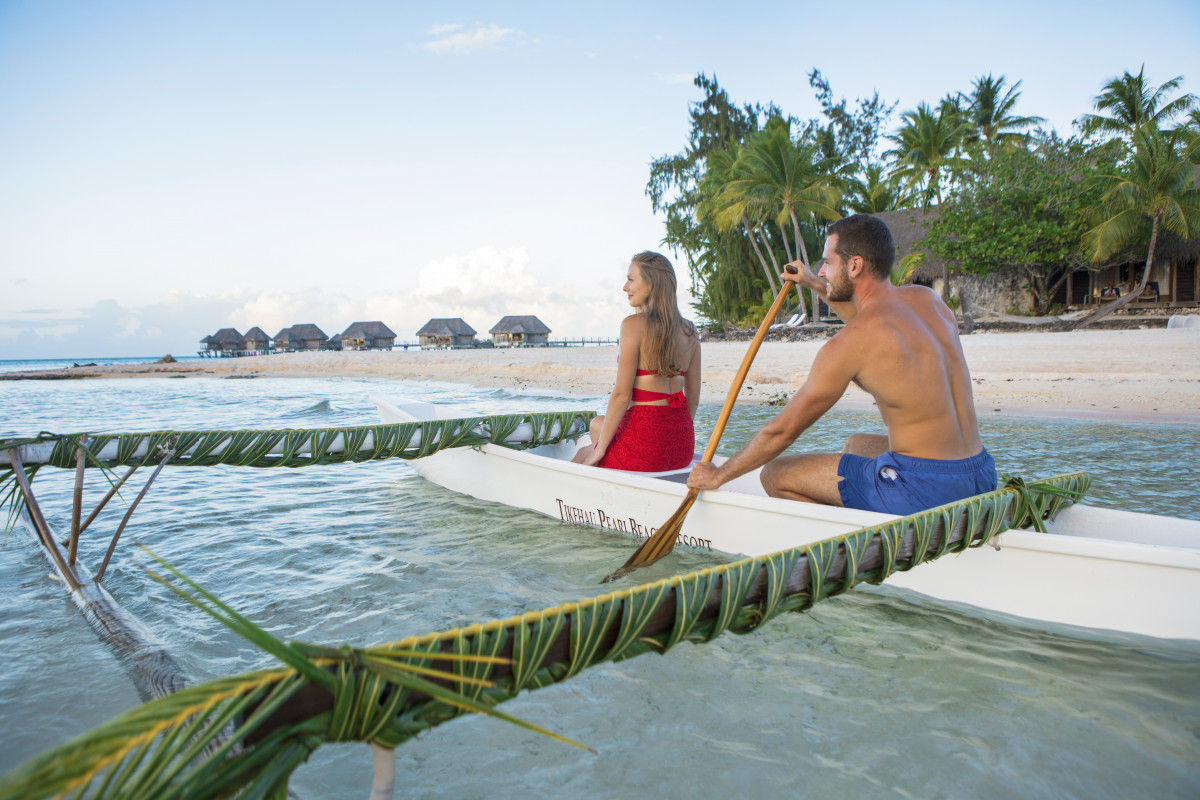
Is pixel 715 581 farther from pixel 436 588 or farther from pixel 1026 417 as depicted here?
pixel 1026 417

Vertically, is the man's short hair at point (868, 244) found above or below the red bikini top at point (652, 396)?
above

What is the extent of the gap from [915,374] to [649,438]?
1587mm

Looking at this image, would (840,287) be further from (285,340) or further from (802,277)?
(285,340)

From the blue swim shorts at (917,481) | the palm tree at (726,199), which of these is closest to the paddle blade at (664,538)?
the blue swim shorts at (917,481)

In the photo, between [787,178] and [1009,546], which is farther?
[787,178]

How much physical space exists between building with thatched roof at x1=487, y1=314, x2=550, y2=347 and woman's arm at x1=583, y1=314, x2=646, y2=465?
40.6 meters

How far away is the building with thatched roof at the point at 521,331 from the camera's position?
44.1 m

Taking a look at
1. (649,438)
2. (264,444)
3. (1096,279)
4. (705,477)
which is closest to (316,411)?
(264,444)

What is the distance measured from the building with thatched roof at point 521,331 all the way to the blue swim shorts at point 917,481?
4175 centimetres

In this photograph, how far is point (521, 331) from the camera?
144ft

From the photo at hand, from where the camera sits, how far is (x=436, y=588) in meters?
3.28

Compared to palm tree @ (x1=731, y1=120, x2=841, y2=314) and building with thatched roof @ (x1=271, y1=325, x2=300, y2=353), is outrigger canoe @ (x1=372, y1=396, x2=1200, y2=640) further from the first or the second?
building with thatched roof @ (x1=271, y1=325, x2=300, y2=353)

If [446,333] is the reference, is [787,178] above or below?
above

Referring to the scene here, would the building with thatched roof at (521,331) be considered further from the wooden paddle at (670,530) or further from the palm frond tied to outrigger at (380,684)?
the palm frond tied to outrigger at (380,684)
